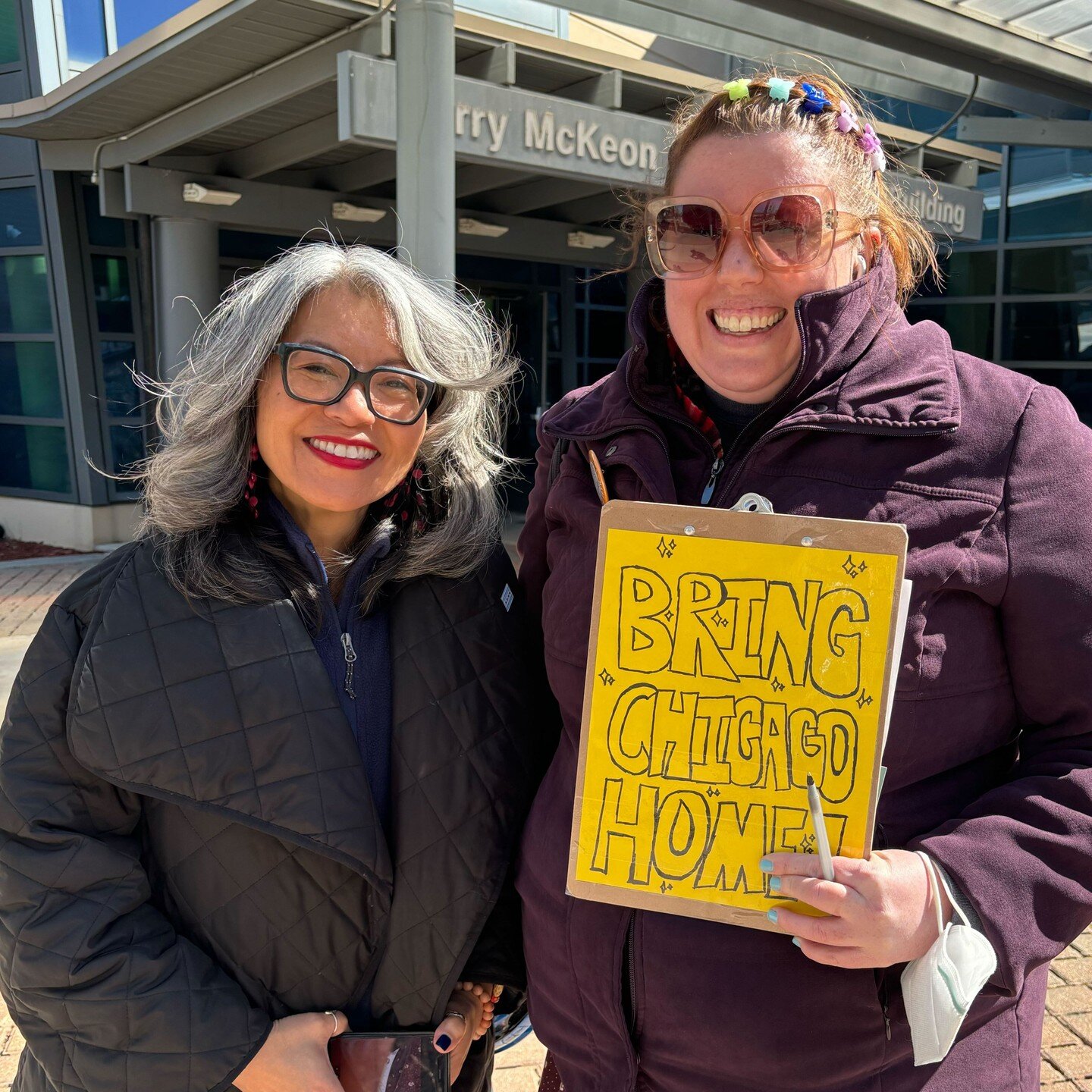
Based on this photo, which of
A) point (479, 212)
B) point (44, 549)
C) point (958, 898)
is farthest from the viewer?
point (44, 549)

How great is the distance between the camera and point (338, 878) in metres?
1.72

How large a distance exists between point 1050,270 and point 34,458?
1181cm

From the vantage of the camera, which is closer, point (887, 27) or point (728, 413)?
point (728, 413)

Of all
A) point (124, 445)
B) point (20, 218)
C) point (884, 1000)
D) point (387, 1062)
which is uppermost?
point (20, 218)

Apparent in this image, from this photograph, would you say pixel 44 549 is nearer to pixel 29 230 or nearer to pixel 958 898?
pixel 29 230

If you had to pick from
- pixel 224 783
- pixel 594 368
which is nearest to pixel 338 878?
pixel 224 783

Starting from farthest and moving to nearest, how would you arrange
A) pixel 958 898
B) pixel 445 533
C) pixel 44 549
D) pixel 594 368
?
pixel 594 368 → pixel 44 549 → pixel 445 533 → pixel 958 898

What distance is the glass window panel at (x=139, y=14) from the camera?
34.8 feet

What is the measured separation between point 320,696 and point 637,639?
583mm

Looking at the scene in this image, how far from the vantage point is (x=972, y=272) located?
42.5ft

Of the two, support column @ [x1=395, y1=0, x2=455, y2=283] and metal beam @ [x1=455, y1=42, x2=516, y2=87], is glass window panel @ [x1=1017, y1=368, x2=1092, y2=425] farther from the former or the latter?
support column @ [x1=395, y1=0, x2=455, y2=283]

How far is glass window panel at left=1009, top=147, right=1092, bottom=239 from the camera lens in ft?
39.7

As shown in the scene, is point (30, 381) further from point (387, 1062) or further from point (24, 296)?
point (387, 1062)

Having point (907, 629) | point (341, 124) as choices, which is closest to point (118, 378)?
point (341, 124)
